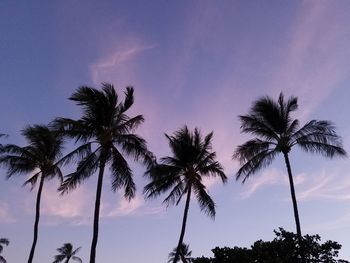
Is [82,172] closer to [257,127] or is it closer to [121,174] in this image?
[121,174]

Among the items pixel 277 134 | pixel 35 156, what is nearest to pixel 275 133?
pixel 277 134

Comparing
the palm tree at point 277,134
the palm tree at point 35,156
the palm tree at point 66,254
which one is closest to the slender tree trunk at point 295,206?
the palm tree at point 277,134

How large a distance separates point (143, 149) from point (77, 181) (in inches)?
160

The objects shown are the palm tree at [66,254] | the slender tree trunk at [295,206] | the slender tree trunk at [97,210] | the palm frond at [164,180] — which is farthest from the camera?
the palm tree at [66,254]

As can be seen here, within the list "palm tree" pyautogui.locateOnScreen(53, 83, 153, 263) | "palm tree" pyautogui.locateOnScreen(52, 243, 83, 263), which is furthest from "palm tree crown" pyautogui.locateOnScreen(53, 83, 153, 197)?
"palm tree" pyautogui.locateOnScreen(52, 243, 83, 263)

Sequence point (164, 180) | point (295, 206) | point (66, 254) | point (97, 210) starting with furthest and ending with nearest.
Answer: point (66, 254) → point (164, 180) → point (295, 206) → point (97, 210)

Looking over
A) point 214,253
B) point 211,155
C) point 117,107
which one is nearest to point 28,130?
point 117,107

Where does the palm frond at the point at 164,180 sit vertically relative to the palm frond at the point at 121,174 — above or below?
above

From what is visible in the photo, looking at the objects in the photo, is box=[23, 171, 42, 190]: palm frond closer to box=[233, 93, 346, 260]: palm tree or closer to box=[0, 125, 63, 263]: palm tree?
box=[0, 125, 63, 263]: palm tree

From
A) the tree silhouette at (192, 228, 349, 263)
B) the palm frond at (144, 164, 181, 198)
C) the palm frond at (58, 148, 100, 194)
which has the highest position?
the palm frond at (144, 164, 181, 198)

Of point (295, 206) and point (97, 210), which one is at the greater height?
point (295, 206)

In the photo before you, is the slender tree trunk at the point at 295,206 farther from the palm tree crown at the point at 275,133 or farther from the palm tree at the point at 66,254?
the palm tree at the point at 66,254

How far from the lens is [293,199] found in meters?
26.5

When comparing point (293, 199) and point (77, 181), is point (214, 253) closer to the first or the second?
point (293, 199)
